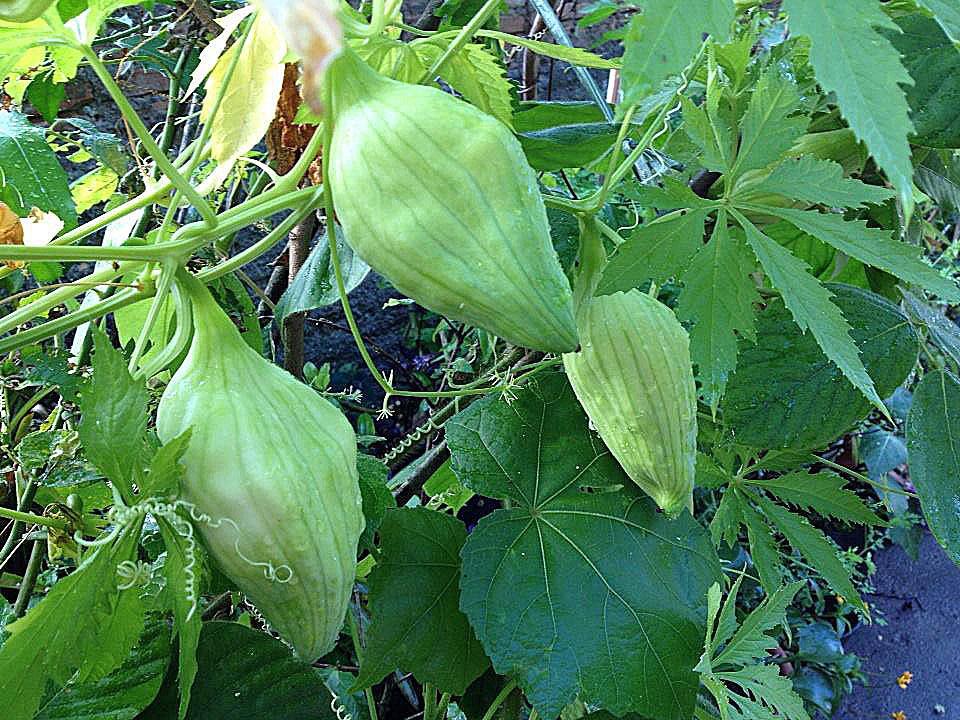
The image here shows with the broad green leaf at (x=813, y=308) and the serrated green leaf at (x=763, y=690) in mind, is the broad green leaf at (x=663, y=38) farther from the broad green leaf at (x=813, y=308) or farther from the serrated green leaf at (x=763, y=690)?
the serrated green leaf at (x=763, y=690)

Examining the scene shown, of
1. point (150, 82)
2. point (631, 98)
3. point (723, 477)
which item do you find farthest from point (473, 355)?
point (150, 82)

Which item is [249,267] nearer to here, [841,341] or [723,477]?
[723,477]

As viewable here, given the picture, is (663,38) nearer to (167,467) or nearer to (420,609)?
(167,467)

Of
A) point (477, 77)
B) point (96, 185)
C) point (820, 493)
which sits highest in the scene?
point (477, 77)

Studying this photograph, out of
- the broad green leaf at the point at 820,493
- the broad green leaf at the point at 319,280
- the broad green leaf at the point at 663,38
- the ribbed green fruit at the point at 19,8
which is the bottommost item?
the broad green leaf at the point at 820,493

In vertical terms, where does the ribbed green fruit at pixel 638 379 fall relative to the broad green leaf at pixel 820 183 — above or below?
below

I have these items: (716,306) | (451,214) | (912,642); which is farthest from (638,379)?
(912,642)

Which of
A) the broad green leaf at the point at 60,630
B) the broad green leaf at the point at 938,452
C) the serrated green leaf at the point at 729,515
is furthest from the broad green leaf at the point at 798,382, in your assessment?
the broad green leaf at the point at 60,630

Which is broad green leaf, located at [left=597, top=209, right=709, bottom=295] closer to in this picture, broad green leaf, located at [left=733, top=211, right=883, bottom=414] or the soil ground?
broad green leaf, located at [left=733, top=211, right=883, bottom=414]
